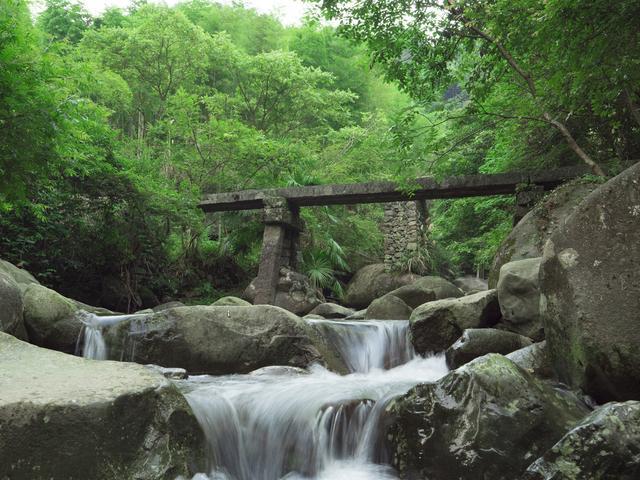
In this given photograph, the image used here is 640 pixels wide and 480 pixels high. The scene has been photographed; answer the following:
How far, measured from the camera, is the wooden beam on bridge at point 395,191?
10258mm

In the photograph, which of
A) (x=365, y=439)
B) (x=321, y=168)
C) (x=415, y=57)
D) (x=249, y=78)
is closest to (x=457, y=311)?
(x=365, y=439)

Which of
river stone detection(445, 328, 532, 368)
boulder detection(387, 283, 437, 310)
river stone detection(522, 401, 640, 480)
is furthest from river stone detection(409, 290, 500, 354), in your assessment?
boulder detection(387, 283, 437, 310)

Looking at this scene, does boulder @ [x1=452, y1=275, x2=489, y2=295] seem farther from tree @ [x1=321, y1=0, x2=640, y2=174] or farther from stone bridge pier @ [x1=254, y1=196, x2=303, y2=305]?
tree @ [x1=321, y1=0, x2=640, y2=174]

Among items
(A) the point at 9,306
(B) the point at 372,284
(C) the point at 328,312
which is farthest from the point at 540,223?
(B) the point at 372,284

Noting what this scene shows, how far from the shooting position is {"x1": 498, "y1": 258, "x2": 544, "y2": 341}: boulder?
19.2 feet

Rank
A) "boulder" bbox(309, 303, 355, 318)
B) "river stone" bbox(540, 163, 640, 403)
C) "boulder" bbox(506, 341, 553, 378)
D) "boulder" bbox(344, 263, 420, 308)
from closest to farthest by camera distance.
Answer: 1. "river stone" bbox(540, 163, 640, 403)
2. "boulder" bbox(506, 341, 553, 378)
3. "boulder" bbox(309, 303, 355, 318)
4. "boulder" bbox(344, 263, 420, 308)

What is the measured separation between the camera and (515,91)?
8.42 meters

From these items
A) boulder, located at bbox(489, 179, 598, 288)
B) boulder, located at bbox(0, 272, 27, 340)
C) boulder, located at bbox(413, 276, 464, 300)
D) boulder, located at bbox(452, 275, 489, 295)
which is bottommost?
boulder, located at bbox(452, 275, 489, 295)

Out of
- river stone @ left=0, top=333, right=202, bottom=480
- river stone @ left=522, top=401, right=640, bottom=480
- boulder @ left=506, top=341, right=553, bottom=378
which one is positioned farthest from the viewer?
boulder @ left=506, top=341, right=553, bottom=378

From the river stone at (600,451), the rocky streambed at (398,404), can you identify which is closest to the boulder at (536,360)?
the rocky streambed at (398,404)

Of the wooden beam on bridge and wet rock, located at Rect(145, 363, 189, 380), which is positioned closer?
wet rock, located at Rect(145, 363, 189, 380)

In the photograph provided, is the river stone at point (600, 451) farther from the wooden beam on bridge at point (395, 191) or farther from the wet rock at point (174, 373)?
the wooden beam on bridge at point (395, 191)

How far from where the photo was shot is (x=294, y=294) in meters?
12.6

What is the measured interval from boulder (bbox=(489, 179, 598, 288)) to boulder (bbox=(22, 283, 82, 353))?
670 cm
